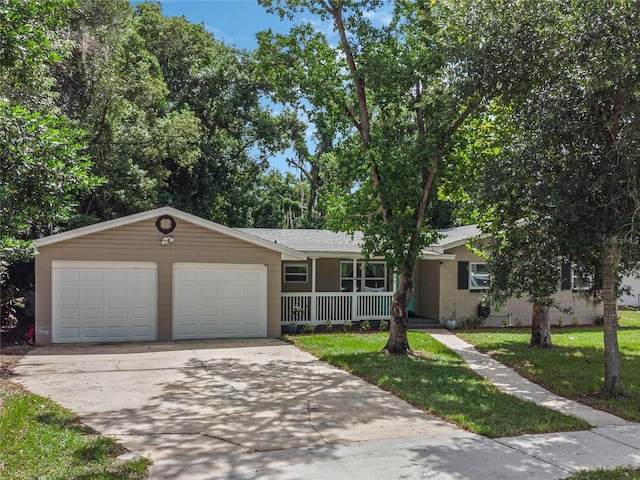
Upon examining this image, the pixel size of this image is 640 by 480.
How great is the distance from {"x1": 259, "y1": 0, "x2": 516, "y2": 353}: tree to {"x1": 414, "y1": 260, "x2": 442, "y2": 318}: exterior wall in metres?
5.37

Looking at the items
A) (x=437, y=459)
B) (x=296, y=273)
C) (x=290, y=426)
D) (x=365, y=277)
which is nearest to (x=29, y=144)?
(x=290, y=426)

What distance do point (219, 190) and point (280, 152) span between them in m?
4.30

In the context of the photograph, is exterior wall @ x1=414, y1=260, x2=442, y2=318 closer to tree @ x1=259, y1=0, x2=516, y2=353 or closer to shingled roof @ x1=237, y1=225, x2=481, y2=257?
shingled roof @ x1=237, y1=225, x2=481, y2=257

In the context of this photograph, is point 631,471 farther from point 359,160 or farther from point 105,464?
point 359,160

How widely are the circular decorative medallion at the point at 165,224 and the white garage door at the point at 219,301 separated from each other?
3.16ft

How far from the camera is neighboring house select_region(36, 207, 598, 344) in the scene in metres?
12.6

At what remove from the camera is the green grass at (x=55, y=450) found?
15.2 feet

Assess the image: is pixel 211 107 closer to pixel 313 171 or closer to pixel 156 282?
pixel 313 171

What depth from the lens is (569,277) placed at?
59.7ft

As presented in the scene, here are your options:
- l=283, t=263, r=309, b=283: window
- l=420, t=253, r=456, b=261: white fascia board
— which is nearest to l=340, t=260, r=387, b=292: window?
l=283, t=263, r=309, b=283: window

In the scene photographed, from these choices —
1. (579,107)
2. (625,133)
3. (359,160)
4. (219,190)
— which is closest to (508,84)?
(579,107)

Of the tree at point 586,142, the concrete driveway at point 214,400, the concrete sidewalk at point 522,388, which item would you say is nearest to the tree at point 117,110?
the concrete driveway at point 214,400

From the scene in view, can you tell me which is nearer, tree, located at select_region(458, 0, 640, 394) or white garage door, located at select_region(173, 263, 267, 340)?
tree, located at select_region(458, 0, 640, 394)

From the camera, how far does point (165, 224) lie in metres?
13.3
